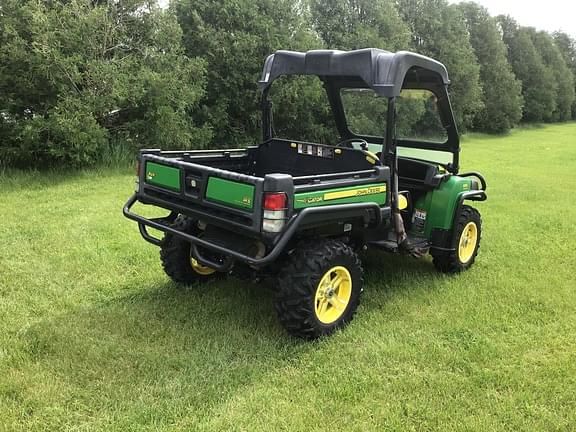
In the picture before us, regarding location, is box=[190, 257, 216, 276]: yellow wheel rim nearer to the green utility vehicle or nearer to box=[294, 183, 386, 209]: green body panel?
A: the green utility vehicle

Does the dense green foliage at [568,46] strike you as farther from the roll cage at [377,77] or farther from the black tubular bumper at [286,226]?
the black tubular bumper at [286,226]

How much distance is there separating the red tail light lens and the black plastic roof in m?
1.12

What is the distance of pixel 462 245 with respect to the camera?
16.4 feet

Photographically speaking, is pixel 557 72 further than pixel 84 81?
Yes

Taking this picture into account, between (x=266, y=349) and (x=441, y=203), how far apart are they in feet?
6.87

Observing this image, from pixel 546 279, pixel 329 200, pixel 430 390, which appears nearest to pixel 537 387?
pixel 430 390

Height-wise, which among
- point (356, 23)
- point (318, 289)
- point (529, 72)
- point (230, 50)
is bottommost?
point (318, 289)

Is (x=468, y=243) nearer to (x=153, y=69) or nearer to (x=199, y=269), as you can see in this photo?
(x=199, y=269)

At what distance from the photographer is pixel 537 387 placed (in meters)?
3.10

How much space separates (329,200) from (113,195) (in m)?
5.26

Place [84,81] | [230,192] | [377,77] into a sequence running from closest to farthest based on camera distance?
[230,192], [377,77], [84,81]

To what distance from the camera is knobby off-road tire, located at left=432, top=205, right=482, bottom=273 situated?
4703 millimetres

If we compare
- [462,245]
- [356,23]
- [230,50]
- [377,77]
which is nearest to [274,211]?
[377,77]

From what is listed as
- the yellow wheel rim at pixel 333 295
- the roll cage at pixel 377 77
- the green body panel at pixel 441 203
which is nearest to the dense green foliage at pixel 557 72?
the roll cage at pixel 377 77
